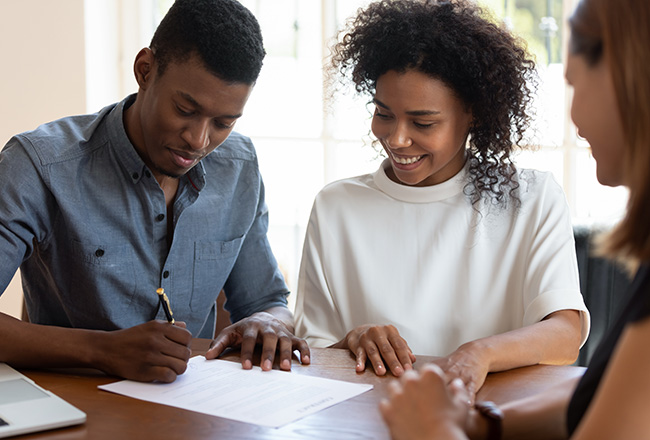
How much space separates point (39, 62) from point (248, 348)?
8.14ft

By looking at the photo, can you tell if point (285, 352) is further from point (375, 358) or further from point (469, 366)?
point (469, 366)

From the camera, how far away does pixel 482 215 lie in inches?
75.7

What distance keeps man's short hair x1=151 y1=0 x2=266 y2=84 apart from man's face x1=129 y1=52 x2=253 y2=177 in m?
0.02

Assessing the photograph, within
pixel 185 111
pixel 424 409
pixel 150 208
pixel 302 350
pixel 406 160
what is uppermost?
pixel 185 111

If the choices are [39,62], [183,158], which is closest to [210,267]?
[183,158]

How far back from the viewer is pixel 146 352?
53.5 inches

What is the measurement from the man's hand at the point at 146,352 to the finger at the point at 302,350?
9.7 inches

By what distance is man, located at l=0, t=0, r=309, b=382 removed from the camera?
1.60 meters

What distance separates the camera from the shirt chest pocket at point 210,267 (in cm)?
195

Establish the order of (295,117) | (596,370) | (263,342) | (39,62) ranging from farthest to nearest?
(295,117)
(39,62)
(263,342)
(596,370)

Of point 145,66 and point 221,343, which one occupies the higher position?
point 145,66

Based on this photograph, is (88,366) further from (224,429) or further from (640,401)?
(640,401)

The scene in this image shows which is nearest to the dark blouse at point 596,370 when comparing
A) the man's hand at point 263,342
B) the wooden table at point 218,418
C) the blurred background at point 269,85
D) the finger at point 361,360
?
the wooden table at point 218,418

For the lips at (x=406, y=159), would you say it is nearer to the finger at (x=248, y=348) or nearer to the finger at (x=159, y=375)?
the finger at (x=248, y=348)
